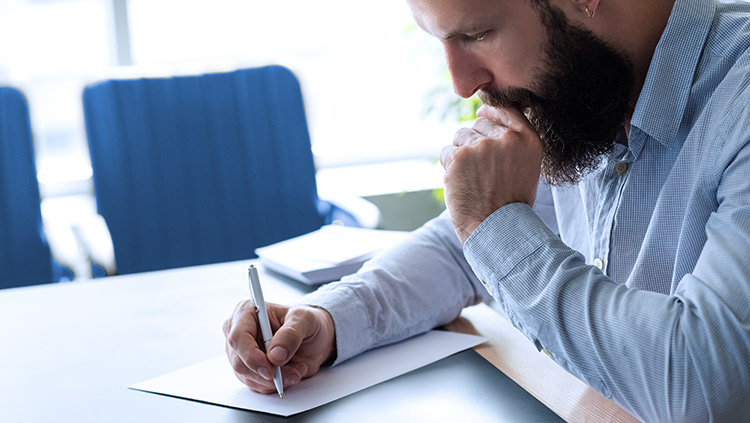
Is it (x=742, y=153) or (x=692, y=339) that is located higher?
(x=742, y=153)

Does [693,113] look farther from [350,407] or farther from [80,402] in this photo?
[80,402]

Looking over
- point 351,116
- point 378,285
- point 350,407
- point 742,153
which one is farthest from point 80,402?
point 351,116

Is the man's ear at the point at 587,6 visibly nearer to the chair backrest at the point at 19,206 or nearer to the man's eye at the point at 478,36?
the man's eye at the point at 478,36

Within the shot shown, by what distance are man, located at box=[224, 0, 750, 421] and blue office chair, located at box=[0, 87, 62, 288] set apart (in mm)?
1361

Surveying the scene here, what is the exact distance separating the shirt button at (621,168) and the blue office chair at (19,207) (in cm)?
167

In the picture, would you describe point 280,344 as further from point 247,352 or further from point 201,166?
point 201,166

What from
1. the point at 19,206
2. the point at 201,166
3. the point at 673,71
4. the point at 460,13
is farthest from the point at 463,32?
the point at 19,206

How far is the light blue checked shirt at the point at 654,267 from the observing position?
2.47ft

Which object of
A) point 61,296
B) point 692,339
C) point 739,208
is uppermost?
point 739,208

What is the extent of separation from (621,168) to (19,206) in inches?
70.2

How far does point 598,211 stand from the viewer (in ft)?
3.59

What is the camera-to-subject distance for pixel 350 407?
89cm

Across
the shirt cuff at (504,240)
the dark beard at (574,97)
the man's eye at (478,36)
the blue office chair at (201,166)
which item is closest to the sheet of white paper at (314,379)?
the shirt cuff at (504,240)

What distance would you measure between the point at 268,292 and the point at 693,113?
78 centimetres
